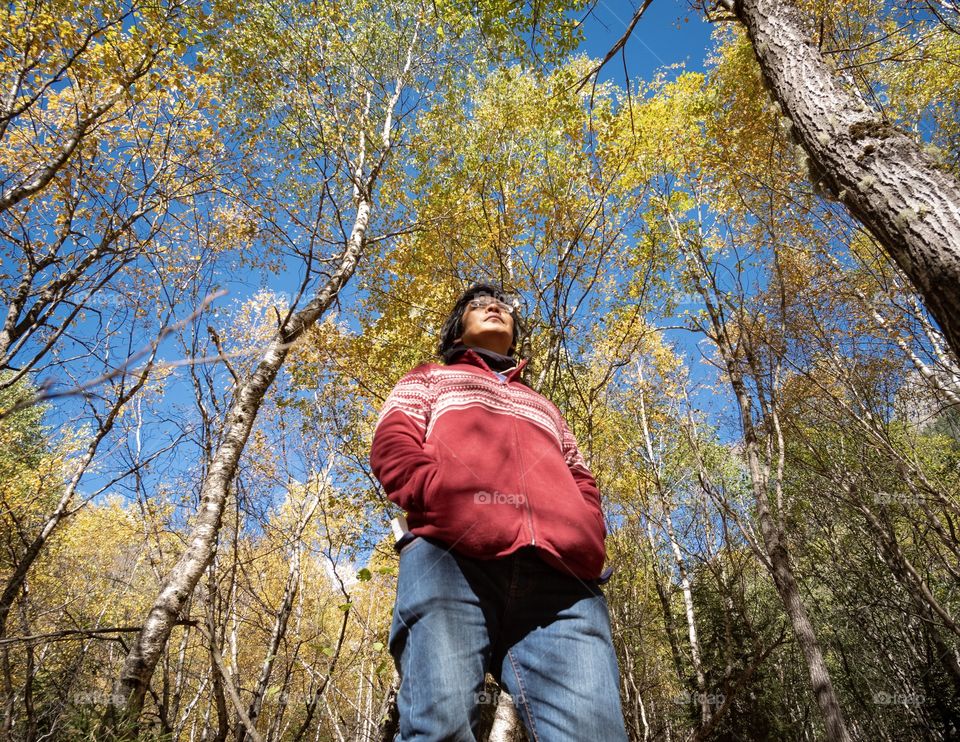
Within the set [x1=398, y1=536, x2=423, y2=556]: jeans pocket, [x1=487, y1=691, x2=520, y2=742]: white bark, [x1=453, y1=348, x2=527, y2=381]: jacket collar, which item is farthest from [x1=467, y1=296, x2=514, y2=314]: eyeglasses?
[x1=487, y1=691, x2=520, y2=742]: white bark

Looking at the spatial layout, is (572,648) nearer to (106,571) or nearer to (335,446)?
(335,446)

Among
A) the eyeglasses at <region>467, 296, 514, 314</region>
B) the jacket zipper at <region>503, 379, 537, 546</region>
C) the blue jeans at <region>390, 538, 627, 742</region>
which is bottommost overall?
the blue jeans at <region>390, 538, 627, 742</region>

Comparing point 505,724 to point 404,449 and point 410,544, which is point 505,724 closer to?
point 410,544

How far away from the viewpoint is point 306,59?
5570 mm

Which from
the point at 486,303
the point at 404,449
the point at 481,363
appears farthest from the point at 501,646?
the point at 486,303

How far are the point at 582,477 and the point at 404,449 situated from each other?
69 cm

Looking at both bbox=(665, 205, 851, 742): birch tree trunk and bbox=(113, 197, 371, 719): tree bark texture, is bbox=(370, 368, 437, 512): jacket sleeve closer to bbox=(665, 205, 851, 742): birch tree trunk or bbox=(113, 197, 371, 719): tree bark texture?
bbox=(113, 197, 371, 719): tree bark texture

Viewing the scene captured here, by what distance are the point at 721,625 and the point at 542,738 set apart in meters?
8.36

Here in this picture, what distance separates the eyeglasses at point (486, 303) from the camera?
2199 millimetres

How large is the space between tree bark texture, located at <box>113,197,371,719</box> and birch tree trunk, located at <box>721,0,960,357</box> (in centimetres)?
225

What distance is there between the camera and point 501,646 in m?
1.30

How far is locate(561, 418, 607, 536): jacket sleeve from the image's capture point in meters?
1.56

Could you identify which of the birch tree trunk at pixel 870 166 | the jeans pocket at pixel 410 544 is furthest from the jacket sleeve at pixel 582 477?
the birch tree trunk at pixel 870 166

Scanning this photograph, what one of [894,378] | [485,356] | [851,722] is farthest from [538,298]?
[851,722]
